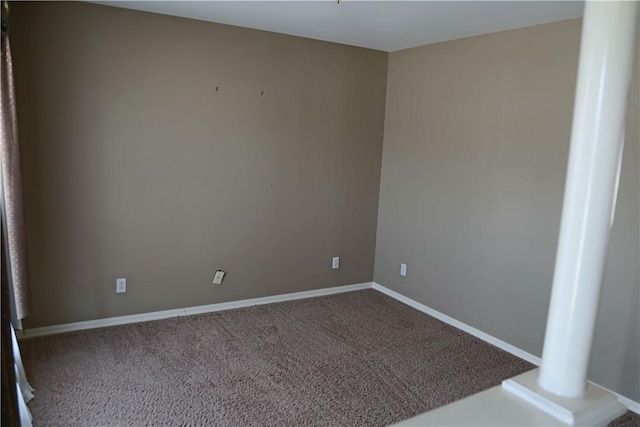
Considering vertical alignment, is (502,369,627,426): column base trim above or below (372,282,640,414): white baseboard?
above

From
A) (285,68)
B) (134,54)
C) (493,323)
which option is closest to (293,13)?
(285,68)

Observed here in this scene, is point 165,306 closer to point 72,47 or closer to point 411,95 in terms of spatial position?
point 72,47

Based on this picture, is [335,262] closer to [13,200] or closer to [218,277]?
[218,277]

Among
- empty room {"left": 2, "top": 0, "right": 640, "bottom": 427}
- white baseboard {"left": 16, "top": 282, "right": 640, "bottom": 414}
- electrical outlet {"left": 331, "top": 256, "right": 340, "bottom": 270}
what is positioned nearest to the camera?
empty room {"left": 2, "top": 0, "right": 640, "bottom": 427}

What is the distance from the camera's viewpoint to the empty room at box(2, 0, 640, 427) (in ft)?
9.30

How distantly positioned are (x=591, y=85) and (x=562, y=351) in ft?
2.50

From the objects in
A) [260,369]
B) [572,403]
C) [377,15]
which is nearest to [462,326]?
[260,369]

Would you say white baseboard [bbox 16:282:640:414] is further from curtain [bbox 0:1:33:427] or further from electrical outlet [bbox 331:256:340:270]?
curtain [bbox 0:1:33:427]

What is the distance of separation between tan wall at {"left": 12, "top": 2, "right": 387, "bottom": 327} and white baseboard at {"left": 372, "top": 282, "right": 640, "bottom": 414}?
17.8 inches

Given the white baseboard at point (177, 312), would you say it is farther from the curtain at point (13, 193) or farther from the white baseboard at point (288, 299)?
the curtain at point (13, 193)

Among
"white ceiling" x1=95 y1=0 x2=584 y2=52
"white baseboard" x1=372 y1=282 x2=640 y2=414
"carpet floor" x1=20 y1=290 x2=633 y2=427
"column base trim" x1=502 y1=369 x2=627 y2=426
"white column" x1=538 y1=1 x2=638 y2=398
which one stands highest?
"white ceiling" x1=95 y1=0 x2=584 y2=52

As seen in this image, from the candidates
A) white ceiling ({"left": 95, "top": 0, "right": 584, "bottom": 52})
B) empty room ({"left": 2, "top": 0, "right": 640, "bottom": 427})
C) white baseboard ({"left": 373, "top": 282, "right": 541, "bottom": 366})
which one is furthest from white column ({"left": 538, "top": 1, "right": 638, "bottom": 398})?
Result: white baseboard ({"left": 373, "top": 282, "right": 541, "bottom": 366})

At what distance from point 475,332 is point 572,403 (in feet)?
8.28

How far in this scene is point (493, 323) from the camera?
3.68 metres
